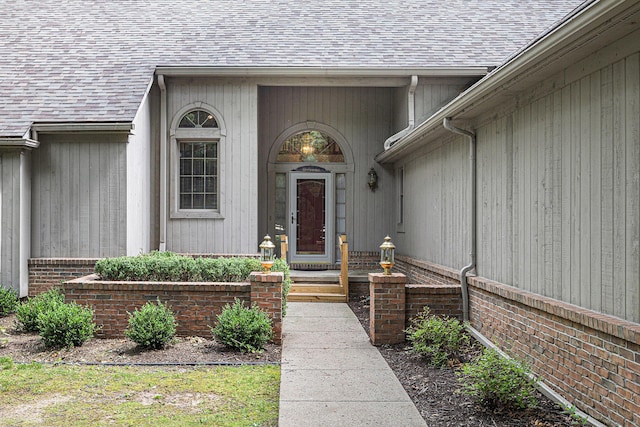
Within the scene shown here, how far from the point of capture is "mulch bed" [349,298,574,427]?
182 inches

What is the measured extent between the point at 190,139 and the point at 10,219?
3.78 metres

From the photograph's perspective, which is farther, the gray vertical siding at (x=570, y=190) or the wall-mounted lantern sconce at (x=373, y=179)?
the wall-mounted lantern sconce at (x=373, y=179)

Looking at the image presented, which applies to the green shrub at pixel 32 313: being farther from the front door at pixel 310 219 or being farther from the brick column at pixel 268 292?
the front door at pixel 310 219

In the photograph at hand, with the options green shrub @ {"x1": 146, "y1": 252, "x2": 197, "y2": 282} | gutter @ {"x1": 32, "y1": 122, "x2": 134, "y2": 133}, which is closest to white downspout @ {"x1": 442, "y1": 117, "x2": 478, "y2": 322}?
green shrub @ {"x1": 146, "y1": 252, "x2": 197, "y2": 282}

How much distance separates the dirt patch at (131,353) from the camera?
261 inches

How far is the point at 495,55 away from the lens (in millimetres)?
12602

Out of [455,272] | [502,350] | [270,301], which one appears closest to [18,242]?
[270,301]

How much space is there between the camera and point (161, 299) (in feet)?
25.1

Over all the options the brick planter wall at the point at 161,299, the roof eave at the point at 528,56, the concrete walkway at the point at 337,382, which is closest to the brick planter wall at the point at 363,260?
the concrete walkway at the point at 337,382

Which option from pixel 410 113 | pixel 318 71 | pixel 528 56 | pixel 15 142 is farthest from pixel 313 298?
pixel 528 56

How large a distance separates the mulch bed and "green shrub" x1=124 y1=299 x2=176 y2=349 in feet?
8.47

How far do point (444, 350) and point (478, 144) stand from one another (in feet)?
8.90

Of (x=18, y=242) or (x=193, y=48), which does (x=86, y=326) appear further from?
(x=193, y=48)

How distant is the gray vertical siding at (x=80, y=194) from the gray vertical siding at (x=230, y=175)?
1.82 meters
